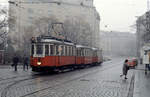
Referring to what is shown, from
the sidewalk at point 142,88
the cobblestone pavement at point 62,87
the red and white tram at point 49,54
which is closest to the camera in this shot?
the cobblestone pavement at point 62,87

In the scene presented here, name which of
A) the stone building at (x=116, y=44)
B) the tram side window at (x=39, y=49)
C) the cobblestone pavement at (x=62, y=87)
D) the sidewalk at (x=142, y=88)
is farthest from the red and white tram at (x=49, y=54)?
the stone building at (x=116, y=44)

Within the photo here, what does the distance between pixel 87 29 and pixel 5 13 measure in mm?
21642

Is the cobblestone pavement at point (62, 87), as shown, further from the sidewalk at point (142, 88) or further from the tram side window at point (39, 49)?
the tram side window at point (39, 49)

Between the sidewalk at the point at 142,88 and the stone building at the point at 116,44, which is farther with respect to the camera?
the stone building at the point at 116,44

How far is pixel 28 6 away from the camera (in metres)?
102

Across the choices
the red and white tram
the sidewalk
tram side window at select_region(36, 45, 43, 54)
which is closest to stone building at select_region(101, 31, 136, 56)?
the red and white tram

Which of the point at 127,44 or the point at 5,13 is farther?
the point at 127,44

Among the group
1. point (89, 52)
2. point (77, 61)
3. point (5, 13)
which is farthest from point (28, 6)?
point (77, 61)

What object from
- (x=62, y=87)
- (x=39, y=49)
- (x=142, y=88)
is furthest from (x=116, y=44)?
(x=62, y=87)

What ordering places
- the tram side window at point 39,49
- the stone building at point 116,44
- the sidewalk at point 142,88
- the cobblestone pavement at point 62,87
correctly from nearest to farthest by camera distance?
the cobblestone pavement at point 62,87 → the sidewalk at point 142,88 → the tram side window at point 39,49 → the stone building at point 116,44

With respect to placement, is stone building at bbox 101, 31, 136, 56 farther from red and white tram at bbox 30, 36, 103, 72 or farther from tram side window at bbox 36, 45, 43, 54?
tram side window at bbox 36, 45, 43, 54

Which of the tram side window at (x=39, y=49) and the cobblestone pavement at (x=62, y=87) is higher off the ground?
the tram side window at (x=39, y=49)

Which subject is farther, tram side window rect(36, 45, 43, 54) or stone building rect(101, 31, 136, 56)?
stone building rect(101, 31, 136, 56)

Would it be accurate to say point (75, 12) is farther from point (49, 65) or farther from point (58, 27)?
point (49, 65)
